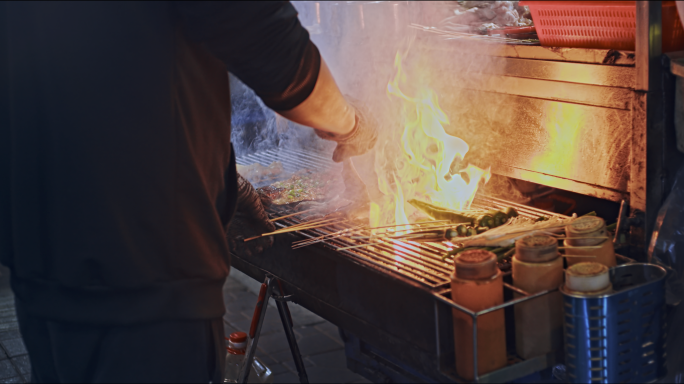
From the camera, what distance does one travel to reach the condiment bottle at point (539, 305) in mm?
2059

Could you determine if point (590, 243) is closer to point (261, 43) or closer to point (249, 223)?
point (261, 43)

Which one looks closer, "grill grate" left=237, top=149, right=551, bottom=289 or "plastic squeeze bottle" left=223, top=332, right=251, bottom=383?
"grill grate" left=237, top=149, right=551, bottom=289

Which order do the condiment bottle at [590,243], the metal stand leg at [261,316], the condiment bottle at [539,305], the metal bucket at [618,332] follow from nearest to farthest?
the metal bucket at [618,332] < the condiment bottle at [539,305] < the condiment bottle at [590,243] < the metal stand leg at [261,316]

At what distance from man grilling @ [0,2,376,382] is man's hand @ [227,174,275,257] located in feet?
2.90

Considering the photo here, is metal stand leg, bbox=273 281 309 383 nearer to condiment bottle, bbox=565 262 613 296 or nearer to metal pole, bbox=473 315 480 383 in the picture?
metal pole, bbox=473 315 480 383

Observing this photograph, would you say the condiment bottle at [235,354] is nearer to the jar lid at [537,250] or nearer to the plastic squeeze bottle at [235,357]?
the plastic squeeze bottle at [235,357]

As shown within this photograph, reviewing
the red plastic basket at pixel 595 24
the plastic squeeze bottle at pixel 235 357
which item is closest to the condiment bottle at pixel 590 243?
the red plastic basket at pixel 595 24

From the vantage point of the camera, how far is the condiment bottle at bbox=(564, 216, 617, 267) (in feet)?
7.16

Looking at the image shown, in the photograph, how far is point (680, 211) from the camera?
93.3 inches

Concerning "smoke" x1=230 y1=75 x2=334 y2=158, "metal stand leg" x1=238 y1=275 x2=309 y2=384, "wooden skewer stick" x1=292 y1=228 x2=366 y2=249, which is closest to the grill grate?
"wooden skewer stick" x1=292 y1=228 x2=366 y2=249

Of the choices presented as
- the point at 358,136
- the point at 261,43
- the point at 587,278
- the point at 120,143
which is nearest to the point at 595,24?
the point at 358,136

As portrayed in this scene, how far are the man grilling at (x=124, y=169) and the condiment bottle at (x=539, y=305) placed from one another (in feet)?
3.21

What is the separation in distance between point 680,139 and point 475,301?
44.3 inches

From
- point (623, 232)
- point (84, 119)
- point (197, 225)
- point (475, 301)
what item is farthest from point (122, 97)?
point (623, 232)
